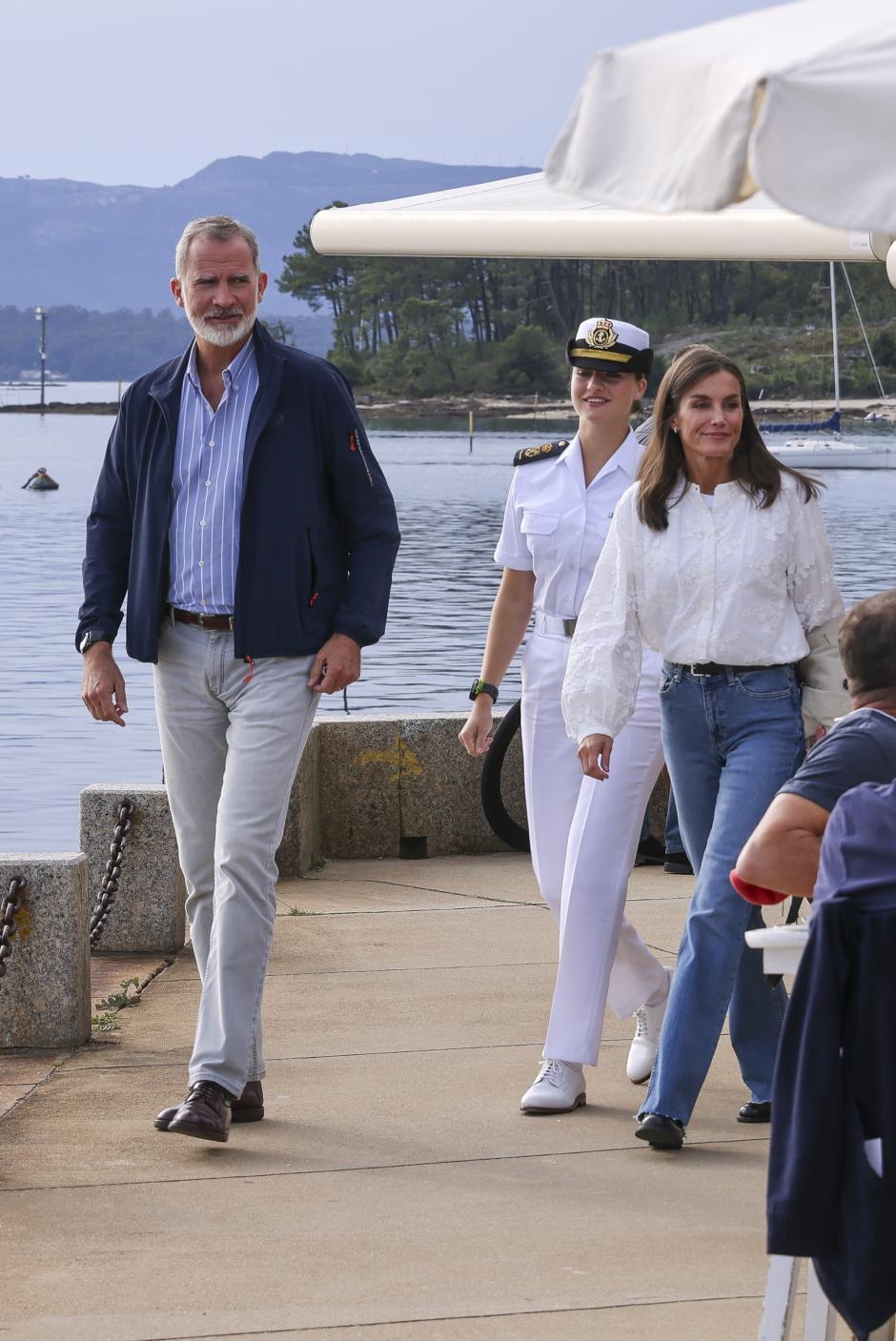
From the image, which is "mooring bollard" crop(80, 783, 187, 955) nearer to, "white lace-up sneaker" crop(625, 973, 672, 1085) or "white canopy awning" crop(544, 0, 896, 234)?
"white lace-up sneaker" crop(625, 973, 672, 1085)

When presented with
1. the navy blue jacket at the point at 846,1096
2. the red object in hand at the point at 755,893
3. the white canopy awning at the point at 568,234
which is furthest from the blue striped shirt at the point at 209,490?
the white canopy awning at the point at 568,234

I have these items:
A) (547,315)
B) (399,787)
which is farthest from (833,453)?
(399,787)

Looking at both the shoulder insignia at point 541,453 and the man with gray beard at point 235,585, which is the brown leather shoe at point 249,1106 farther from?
the shoulder insignia at point 541,453

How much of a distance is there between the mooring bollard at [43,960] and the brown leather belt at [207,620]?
1.19 meters

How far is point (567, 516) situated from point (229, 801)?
4.00 ft

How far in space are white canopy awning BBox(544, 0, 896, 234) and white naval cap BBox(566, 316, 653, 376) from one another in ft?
7.01

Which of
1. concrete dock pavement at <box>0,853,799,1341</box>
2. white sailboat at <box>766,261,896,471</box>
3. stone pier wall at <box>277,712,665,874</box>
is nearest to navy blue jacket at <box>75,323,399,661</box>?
concrete dock pavement at <box>0,853,799,1341</box>

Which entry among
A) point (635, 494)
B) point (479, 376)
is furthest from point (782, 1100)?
point (479, 376)

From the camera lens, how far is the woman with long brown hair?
15.6ft

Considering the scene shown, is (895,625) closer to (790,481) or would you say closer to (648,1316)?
(648,1316)

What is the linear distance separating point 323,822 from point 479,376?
5410 inches

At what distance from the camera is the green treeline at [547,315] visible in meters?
102

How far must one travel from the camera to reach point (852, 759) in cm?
329

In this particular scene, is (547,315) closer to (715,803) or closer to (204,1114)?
(715,803)
